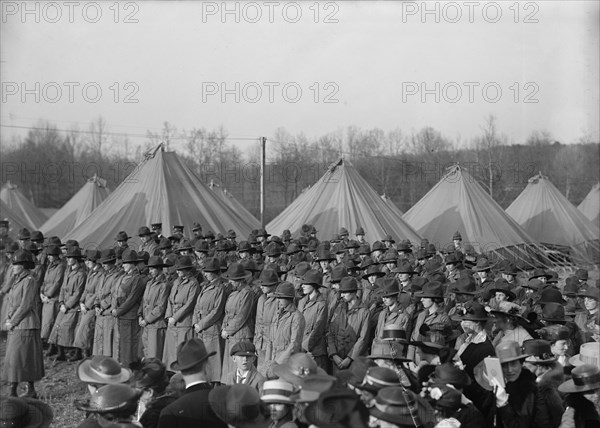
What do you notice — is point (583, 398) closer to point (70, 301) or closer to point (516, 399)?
point (516, 399)

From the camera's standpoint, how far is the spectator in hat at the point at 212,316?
26.9 feet

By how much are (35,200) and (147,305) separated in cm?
1719

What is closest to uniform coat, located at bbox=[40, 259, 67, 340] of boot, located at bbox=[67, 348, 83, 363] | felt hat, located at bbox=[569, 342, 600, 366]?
boot, located at bbox=[67, 348, 83, 363]

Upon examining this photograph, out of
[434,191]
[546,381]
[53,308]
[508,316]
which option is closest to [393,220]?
[434,191]

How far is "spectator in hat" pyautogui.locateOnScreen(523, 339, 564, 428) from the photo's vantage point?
469 cm

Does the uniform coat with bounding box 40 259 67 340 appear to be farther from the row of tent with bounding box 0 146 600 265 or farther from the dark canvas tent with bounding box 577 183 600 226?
the dark canvas tent with bounding box 577 183 600 226

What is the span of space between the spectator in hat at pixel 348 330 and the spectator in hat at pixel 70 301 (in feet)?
13.3

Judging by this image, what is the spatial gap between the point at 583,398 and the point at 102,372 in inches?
108

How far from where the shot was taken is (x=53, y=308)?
1071 cm

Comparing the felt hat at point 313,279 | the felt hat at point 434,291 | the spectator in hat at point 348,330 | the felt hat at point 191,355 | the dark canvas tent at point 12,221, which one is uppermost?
the dark canvas tent at point 12,221

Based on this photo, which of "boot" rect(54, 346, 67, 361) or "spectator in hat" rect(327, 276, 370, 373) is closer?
"spectator in hat" rect(327, 276, 370, 373)

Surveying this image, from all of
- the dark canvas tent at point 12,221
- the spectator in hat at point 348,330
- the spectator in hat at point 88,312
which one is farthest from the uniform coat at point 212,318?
the dark canvas tent at point 12,221

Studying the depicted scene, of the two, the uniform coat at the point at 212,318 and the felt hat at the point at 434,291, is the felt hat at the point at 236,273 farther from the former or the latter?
the felt hat at the point at 434,291

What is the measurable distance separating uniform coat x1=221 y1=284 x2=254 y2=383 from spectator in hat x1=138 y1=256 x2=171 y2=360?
37.1 inches
